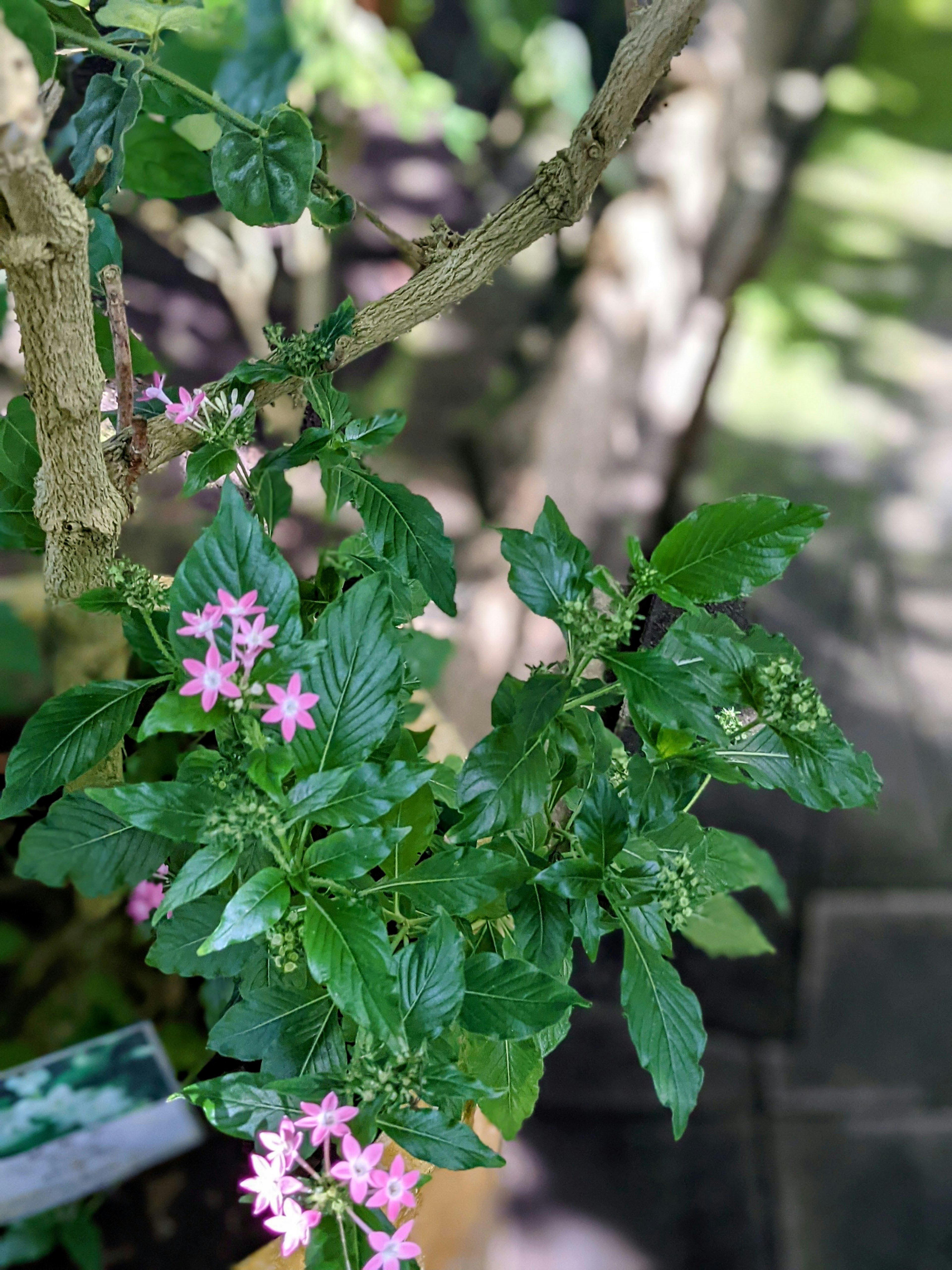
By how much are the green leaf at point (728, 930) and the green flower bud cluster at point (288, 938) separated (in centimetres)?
40

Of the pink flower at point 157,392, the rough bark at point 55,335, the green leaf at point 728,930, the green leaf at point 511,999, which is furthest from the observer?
the green leaf at point 728,930

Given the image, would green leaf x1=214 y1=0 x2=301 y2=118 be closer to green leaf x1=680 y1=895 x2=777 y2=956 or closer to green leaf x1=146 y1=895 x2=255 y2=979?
green leaf x1=146 y1=895 x2=255 y2=979

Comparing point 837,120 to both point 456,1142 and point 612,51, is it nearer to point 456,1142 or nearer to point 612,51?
point 612,51

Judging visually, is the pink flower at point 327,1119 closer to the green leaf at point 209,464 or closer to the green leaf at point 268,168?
the green leaf at point 209,464

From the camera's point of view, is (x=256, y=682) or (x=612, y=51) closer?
(x=256, y=682)

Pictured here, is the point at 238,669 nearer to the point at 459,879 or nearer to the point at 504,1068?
the point at 459,879

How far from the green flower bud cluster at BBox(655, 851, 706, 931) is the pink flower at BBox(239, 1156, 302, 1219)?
224 mm

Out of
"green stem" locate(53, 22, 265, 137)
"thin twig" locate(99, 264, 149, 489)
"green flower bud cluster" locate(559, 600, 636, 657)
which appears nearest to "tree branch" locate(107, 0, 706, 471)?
"thin twig" locate(99, 264, 149, 489)

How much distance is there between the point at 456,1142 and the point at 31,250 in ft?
1.49

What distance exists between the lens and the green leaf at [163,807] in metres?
0.47

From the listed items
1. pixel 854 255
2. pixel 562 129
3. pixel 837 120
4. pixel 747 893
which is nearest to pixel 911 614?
pixel 747 893

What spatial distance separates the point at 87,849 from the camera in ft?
1.78

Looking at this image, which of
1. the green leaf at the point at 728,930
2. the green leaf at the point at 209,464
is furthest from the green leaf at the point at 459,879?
the green leaf at the point at 728,930

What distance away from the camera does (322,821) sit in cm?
49
